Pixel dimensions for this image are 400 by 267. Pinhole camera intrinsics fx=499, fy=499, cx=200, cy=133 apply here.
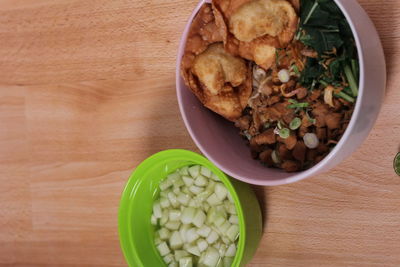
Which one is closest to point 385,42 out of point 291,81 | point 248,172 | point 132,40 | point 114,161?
point 291,81

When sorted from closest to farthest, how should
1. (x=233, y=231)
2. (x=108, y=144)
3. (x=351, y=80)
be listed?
(x=351, y=80) < (x=233, y=231) < (x=108, y=144)

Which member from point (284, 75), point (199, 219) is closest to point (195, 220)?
point (199, 219)

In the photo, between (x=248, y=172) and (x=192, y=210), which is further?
(x=192, y=210)

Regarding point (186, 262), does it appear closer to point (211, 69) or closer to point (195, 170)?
point (195, 170)

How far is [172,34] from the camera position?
3.74 feet

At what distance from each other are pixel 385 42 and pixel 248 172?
0.35 metres

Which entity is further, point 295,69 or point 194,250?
point 194,250

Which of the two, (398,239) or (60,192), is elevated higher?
(398,239)

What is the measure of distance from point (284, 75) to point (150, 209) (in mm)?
474

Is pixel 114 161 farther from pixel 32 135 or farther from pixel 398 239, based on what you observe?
pixel 398 239

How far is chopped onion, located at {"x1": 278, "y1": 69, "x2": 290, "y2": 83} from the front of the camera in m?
0.90

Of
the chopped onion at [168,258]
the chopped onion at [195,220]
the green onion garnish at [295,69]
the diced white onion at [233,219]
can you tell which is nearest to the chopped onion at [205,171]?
the chopped onion at [195,220]

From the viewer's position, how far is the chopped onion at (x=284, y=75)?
2.95ft

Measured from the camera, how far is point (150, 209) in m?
1.17
